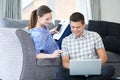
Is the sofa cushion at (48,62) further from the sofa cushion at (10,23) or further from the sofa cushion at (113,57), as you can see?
the sofa cushion at (10,23)

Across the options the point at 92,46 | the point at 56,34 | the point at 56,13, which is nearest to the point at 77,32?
the point at 92,46

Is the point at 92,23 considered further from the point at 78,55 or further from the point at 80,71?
the point at 80,71

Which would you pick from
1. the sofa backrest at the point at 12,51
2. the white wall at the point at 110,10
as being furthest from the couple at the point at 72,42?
the white wall at the point at 110,10

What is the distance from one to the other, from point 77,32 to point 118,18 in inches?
146

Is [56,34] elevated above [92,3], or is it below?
below

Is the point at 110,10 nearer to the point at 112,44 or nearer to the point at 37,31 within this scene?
the point at 112,44

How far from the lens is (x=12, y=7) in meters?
4.66

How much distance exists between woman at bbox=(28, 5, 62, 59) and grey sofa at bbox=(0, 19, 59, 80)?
7cm

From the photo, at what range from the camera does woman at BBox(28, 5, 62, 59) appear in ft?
7.95

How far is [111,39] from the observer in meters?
3.20

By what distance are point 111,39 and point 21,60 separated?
127 centimetres

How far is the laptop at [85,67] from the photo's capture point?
6.53 feet

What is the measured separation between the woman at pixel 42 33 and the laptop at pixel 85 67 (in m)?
0.41

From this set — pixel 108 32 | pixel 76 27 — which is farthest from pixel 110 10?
pixel 76 27
